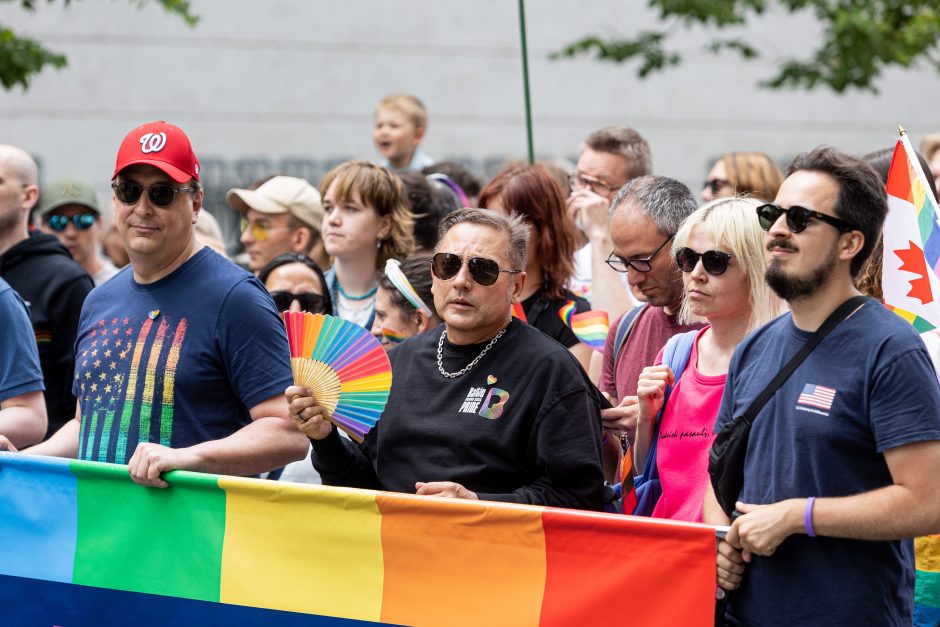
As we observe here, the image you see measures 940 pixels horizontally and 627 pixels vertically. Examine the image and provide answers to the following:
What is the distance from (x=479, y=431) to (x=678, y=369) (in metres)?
0.70

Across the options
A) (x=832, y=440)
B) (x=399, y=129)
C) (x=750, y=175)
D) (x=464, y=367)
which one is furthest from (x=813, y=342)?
(x=399, y=129)

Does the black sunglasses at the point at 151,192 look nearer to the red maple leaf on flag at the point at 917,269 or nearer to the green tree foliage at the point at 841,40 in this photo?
the red maple leaf on flag at the point at 917,269

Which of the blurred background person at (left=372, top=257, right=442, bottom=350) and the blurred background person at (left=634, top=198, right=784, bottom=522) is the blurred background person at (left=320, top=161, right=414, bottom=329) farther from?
the blurred background person at (left=634, top=198, right=784, bottom=522)

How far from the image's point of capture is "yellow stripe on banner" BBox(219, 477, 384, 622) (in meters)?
3.41

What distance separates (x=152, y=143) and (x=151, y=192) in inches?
6.2

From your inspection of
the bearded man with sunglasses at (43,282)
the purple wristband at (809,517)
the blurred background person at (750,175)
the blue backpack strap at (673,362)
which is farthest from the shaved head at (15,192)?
the purple wristband at (809,517)

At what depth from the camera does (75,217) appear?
7141 mm

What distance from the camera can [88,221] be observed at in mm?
7145

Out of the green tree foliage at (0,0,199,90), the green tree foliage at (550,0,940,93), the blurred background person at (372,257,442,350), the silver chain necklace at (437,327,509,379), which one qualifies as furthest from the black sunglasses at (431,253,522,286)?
the green tree foliage at (550,0,940,93)

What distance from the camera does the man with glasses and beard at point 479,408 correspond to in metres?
3.60

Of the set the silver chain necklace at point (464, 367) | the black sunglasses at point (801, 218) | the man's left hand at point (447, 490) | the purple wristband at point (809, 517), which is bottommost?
the man's left hand at point (447, 490)

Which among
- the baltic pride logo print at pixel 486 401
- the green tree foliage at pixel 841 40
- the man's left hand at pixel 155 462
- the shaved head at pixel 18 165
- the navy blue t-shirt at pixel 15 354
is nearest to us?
the man's left hand at pixel 155 462

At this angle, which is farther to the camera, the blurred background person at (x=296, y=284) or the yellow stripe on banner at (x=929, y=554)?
the blurred background person at (x=296, y=284)

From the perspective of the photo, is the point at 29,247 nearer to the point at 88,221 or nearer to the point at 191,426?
the point at 88,221
